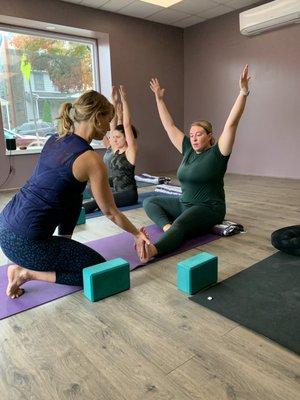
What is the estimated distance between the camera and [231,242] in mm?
2451

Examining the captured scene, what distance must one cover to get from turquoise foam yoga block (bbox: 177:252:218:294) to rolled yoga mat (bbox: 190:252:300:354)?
4 centimetres

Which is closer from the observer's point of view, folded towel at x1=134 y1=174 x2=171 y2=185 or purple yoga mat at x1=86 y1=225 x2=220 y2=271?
purple yoga mat at x1=86 y1=225 x2=220 y2=271

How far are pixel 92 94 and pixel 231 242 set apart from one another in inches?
58.6

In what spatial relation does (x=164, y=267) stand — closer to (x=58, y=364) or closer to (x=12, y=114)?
(x=58, y=364)

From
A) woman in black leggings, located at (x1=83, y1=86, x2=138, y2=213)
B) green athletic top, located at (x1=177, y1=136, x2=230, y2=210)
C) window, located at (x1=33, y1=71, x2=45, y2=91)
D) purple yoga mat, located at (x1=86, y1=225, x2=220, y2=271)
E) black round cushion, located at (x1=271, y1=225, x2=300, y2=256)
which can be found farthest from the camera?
window, located at (x1=33, y1=71, x2=45, y2=91)

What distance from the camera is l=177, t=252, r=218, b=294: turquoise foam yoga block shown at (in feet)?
5.50

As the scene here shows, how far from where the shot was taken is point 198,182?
2.47m

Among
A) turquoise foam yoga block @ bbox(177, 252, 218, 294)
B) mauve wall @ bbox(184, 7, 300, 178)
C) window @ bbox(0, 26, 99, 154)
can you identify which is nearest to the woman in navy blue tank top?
turquoise foam yoga block @ bbox(177, 252, 218, 294)

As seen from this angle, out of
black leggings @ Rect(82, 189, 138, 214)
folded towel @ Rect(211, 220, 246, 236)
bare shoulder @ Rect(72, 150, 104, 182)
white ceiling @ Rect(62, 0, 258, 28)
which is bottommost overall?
folded towel @ Rect(211, 220, 246, 236)

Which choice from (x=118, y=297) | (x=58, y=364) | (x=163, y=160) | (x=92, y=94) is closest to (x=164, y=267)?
(x=118, y=297)

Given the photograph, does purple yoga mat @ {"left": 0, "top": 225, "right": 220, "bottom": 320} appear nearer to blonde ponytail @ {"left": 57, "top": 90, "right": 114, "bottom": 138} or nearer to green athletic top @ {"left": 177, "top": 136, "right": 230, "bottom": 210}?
green athletic top @ {"left": 177, "top": 136, "right": 230, "bottom": 210}

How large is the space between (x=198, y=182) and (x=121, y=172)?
1175 millimetres

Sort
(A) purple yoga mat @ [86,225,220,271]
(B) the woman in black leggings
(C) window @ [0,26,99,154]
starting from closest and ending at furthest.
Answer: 1. (A) purple yoga mat @ [86,225,220,271]
2. (B) the woman in black leggings
3. (C) window @ [0,26,99,154]

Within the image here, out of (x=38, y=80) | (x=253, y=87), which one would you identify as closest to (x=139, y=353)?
(x=38, y=80)
